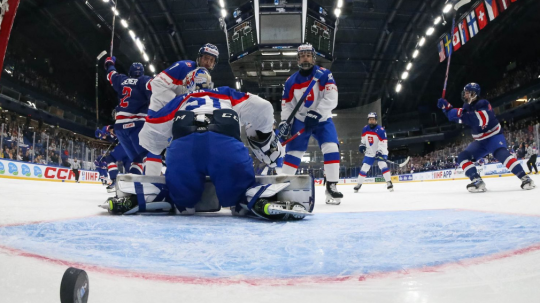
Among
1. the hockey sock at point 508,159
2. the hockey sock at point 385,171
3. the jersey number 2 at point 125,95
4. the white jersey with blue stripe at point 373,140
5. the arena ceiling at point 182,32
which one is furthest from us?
the arena ceiling at point 182,32

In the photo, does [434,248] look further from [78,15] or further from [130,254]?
[78,15]

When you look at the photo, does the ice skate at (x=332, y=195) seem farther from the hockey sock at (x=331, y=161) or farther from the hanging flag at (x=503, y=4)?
the hanging flag at (x=503, y=4)

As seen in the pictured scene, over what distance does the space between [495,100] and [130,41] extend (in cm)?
2266

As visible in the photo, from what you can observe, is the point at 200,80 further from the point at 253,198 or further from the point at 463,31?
the point at 463,31

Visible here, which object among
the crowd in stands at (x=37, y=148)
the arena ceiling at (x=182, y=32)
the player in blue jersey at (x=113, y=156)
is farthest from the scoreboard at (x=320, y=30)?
the crowd in stands at (x=37, y=148)

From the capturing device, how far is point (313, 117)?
3.88 meters

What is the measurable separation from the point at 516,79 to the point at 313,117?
23.5 metres

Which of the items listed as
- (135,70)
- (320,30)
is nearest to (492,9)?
(320,30)

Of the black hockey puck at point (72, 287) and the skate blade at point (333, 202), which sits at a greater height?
the black hockey puck at point (72, 287)

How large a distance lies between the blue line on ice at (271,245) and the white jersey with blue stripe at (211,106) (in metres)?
0.96

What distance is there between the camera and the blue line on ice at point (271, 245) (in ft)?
3.15

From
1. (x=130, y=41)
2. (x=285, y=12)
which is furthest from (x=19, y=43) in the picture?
(x=285, y=12)

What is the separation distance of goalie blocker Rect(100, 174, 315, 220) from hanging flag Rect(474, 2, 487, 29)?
1131 cm

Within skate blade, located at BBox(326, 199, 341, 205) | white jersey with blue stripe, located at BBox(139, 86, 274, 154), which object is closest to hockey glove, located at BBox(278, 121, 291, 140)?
skate blade, located at BBox(326, 199, 341, 205)
